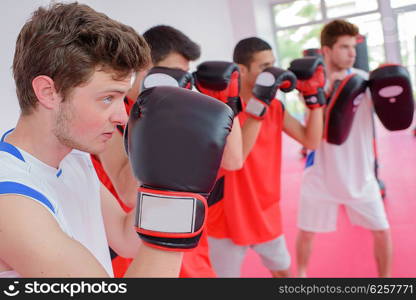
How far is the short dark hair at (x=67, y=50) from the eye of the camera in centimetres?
86

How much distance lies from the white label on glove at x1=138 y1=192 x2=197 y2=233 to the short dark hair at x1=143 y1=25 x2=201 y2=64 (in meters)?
1.08

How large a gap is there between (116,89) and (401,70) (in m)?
1.70

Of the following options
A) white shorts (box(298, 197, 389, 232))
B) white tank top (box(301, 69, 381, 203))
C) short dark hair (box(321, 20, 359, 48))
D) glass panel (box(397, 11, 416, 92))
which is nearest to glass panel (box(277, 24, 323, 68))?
glass panel (box(397, 11, 416, 92))

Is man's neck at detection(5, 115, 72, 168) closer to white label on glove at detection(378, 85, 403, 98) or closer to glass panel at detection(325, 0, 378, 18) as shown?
white label on glove at detection(378, 85, 403, 98)

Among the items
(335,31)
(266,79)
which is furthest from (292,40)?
(266,79)

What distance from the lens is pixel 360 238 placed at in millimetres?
2842

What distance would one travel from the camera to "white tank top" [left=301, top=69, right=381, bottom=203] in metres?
2.26

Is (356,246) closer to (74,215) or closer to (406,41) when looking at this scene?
(74,215)

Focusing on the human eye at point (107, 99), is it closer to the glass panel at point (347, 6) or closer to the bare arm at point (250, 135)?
the bare arm at point (250, 135)

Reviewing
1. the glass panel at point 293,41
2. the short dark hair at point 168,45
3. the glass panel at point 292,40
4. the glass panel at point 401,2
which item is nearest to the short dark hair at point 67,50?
the short dark hair at point 168,45

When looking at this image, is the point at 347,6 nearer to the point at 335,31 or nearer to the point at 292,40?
the point at 292,40

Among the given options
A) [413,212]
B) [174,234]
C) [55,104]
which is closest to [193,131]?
[174,234]

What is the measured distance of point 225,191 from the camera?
1.97m

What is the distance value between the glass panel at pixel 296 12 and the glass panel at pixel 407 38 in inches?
80.6
